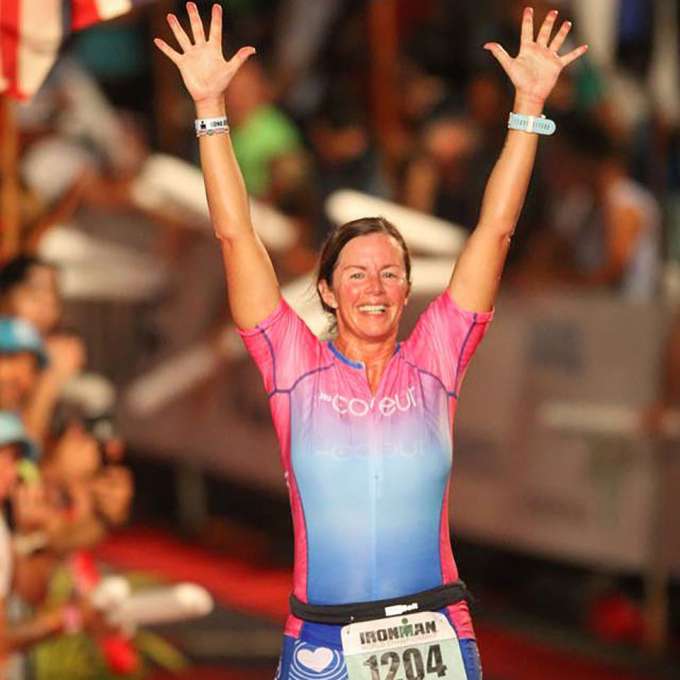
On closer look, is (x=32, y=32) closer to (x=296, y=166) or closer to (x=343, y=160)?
(x=343, y=160)

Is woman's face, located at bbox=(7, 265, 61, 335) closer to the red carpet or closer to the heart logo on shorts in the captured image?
the red carpet

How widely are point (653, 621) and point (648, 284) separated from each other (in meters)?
1.37

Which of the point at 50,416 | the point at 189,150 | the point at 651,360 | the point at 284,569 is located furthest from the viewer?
the point at 189,150

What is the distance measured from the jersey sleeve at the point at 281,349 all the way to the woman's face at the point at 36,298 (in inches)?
104

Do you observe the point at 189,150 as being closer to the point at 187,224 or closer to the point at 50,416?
the point at 187,224

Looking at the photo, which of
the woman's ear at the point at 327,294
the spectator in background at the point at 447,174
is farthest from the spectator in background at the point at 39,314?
the woman's ear at the point at 327,294

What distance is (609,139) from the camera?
7.26 m

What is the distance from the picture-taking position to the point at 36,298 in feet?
20.0

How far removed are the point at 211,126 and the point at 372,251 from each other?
16.4 inches

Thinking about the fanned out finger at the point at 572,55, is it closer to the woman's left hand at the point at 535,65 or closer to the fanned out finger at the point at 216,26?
the woman's left hand at the point at 535,65

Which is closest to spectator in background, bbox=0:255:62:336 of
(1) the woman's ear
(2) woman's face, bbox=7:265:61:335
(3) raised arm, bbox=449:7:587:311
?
(2) woman's face, bbox=7:265:61:335

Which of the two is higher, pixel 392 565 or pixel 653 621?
pixel 392 565

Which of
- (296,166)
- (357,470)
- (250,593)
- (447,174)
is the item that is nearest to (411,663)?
(357,470)

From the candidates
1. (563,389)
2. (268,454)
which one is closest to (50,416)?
(563,389)
